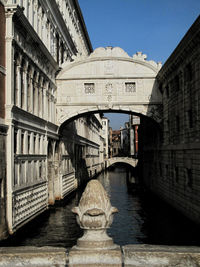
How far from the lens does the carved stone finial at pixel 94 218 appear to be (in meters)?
5.62

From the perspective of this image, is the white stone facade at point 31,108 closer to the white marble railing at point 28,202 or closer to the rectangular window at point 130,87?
the white marble railing at point 28,202

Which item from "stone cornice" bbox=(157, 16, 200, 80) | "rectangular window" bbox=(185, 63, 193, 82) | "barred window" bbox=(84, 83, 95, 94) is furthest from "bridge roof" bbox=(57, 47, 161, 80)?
"rectangular window" bbox=(185, 63, 193, 82)

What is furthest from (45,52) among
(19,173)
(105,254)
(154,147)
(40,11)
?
(105,254)

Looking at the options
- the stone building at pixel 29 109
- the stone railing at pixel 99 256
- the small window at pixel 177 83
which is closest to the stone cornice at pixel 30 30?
the stone building at pixel 29 109

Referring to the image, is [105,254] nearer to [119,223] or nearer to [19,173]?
[19,173]

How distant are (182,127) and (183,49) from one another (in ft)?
14.1

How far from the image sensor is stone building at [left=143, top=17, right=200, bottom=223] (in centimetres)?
1620

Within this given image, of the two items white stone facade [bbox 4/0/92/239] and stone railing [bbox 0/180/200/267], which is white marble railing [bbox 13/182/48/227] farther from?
stone railing [bbox 0/180/200/267]

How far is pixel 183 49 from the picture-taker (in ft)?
58.4

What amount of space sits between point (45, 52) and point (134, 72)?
6753 mm

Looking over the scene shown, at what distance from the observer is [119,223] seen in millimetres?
17703

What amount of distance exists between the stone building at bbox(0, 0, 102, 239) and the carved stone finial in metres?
8.26

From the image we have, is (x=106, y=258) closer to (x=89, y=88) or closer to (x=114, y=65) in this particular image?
(x=89, y=88)

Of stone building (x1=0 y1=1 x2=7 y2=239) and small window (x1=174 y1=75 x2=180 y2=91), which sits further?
small window (x1=174 y1=75 x2=180 y2=91)
